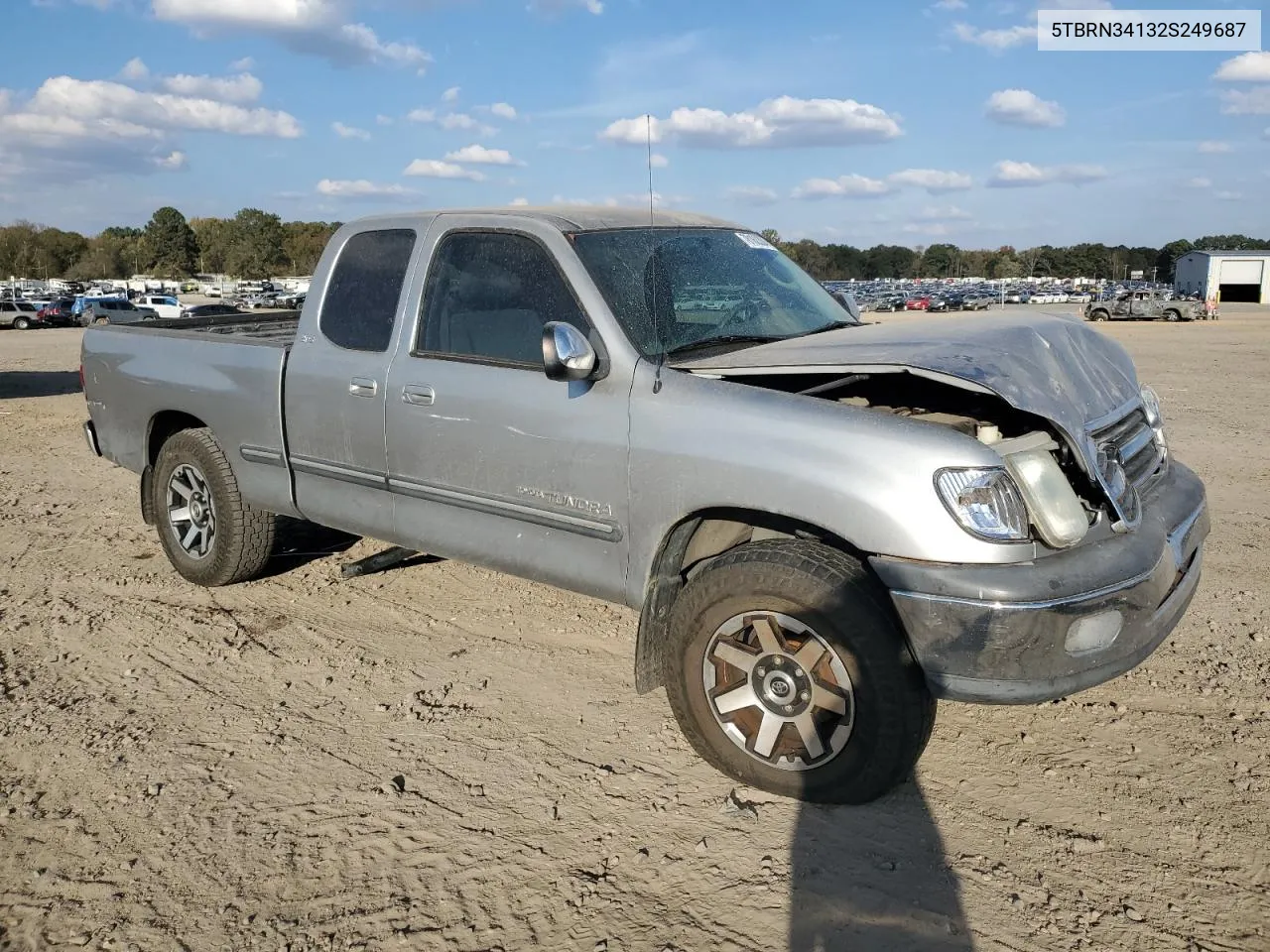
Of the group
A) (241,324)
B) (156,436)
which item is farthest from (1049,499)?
(241,324)

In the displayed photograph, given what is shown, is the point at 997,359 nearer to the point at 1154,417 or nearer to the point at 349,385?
the point at 1154,417

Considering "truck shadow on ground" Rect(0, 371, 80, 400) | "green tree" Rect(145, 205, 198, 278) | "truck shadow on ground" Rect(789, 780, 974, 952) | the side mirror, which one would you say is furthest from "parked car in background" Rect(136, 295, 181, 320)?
"green tree" Rect(145, 205, 198, 278)

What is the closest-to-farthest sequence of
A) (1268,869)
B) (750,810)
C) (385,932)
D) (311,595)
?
(385,932), (1268,869), (750,810), (311,595)

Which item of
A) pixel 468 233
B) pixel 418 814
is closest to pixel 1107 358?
pixel 468 233

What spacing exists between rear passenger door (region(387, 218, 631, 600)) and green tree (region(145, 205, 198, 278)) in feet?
441

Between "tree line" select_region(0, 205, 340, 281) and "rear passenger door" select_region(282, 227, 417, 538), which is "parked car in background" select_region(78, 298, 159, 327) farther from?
"tree line" select_region(0, 205, 340, 281)

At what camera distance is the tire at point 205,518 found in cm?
525

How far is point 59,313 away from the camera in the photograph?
1754 inches

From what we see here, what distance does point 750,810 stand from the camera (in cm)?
330

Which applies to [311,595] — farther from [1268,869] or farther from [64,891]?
[1268,869]

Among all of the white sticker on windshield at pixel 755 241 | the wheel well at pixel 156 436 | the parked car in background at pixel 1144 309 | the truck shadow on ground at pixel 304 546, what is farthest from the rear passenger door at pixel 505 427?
the parked car in background at pixel 1144 309

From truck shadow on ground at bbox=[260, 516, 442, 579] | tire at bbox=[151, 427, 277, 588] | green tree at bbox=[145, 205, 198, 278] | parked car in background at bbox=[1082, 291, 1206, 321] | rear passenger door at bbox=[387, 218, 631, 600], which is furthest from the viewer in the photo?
green tree at bbox=[145, 205, 198, 278]

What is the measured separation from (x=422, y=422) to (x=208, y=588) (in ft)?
7.25

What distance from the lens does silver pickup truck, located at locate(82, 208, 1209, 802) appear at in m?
2.98
